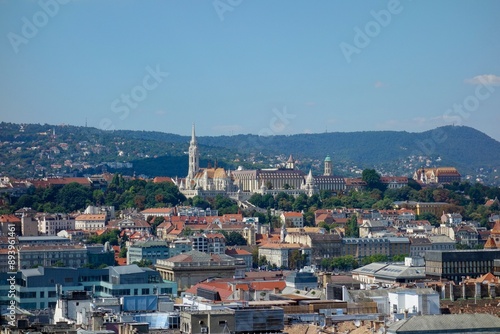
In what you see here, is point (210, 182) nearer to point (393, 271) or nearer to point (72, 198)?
point (72, 198)

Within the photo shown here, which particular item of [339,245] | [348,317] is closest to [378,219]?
[339,245]

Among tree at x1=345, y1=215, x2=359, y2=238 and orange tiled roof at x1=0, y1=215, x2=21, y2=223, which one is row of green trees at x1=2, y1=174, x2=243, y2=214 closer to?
orange tiled roof at x1=0, y1=215, x2=21, y2=223

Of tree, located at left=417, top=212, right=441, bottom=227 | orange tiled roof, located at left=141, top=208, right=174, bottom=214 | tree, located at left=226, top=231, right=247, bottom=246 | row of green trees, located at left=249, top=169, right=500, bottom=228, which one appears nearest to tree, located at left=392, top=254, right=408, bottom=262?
tree, located at left=226, top=231, right=247, bottom=246

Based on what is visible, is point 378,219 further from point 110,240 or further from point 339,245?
point 110,240

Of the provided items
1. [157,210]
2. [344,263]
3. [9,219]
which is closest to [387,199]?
[157,210]

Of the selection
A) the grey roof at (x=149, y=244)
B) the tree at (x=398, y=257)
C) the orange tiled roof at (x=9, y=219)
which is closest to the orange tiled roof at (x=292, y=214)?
the tree at (x=398, y=257)

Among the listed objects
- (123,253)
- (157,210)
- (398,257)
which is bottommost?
(398,257)
